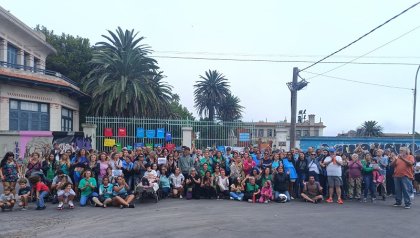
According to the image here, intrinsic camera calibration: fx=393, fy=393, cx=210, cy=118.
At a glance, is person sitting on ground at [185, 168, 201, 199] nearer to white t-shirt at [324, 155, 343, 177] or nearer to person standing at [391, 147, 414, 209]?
white t-shirt at [324, 155, 343, 177]

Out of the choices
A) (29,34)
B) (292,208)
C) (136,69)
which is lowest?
(292,208)

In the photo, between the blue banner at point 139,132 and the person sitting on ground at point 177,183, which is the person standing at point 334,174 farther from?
the blue banner at point 139,132

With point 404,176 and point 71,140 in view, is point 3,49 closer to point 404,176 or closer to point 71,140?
point 71,140

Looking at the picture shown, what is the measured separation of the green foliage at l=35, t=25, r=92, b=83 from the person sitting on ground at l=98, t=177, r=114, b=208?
26951 millimetres

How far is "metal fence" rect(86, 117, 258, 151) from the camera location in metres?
24.7

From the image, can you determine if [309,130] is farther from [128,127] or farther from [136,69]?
[128,127]

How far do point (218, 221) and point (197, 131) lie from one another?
16179 millimetres

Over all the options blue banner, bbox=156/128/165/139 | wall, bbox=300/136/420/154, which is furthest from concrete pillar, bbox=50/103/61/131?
wall, bbox=300/136/420/154

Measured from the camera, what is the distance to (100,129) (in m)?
24.1

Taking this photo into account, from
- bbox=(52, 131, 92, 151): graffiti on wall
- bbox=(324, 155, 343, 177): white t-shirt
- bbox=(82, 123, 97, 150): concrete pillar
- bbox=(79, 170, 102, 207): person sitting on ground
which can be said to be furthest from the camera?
bbox=(82, 123, 97, 150): concrete pillar

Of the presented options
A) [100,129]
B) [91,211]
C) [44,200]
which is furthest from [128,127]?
[91,211]

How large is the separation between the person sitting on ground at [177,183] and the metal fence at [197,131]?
1076cm

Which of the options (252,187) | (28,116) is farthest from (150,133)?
(252,187)

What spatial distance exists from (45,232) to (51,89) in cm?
2040
